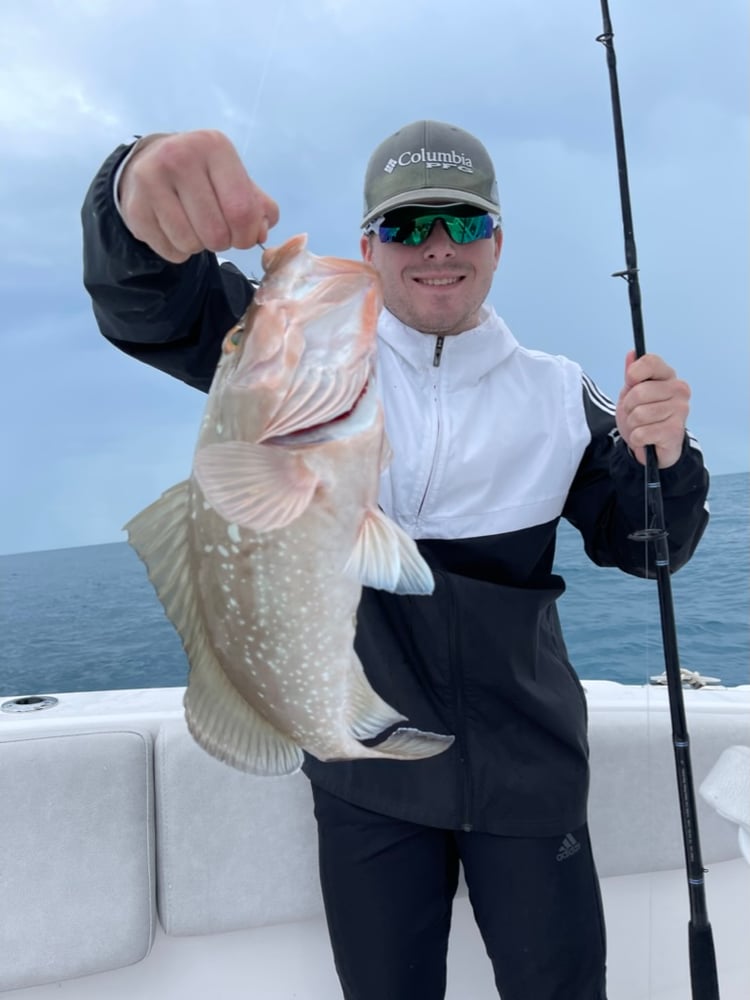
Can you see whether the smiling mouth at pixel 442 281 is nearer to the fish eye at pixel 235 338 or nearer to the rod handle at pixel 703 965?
the fish eye at pixel 235 338

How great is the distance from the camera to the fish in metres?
1.14

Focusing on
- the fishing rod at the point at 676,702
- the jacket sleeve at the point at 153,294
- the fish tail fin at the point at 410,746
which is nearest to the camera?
the fish tail fin at the point at 410,746

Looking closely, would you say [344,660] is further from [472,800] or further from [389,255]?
[389,255]

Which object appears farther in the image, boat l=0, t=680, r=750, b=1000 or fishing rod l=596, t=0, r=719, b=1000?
boat l=0, t=680, r=750, b=1000

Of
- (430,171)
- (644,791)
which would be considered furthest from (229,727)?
(644,791)

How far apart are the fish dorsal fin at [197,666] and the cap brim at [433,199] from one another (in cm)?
102

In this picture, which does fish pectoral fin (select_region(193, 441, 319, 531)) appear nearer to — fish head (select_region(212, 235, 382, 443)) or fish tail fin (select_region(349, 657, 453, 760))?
fish head (select_region(212, 235, 382, 443))

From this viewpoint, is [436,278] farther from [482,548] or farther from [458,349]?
[482,548]

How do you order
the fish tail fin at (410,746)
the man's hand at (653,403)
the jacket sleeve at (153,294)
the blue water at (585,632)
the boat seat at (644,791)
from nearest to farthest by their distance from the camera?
1. the fish tail fin at (410,746)
2. the jacket sleeve at (153,294)
3. the man's hand at (653,403)
4. the boat seat at (644,791)
5. the blue water at (585,632)

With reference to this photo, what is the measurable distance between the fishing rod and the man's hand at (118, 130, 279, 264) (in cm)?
108

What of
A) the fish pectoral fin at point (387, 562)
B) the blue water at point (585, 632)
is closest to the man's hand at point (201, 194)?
the fish pectoral fin at point (387, 562)

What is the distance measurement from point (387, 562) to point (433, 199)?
1.15 m

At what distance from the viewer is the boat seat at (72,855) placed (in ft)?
7.69

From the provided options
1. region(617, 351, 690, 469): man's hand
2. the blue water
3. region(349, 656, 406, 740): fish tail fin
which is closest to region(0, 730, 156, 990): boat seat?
region(349, 656, 406, 740): fish tail fin
